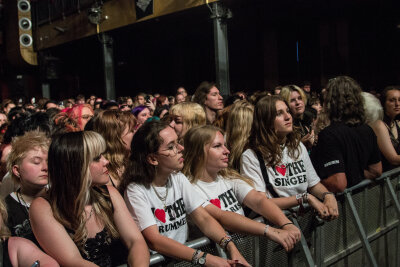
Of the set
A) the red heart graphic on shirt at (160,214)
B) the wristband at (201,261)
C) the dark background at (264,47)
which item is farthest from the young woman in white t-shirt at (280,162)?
the dark background at (264,47)

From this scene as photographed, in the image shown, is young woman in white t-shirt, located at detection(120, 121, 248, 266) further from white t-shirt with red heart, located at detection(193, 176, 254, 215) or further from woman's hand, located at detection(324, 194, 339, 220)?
woman's hand, located at detection(324, 194, 339, 220)

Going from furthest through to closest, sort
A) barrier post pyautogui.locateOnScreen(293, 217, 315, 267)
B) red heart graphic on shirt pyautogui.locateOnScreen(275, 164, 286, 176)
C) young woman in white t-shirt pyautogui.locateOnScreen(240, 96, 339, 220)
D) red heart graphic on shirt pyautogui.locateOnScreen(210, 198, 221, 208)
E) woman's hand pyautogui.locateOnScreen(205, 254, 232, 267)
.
A: red heart graphic on shirt pyautogui.locateOnScreen(275, 164, 286, 176) < young woman in white t-shirt pyautogui.locateOnScreen(240, 96, 339, 220) < red heart graphic on shirt pyautogui.locateOnScreen(210, 198, 221, 208) < barrier post pyautogui.locateOnScreen(293, 217, 315, 267) < woman's hand pyautogui.locateOnScreen(205, 254, 232, 267)

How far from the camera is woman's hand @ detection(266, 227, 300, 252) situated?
108 inches

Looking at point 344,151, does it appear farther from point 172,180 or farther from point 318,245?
point 172,180

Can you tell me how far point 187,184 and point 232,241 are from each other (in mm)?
551

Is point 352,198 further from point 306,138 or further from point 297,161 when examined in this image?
point 306,138

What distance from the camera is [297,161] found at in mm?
3600

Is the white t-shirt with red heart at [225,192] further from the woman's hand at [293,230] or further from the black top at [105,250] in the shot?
the black top at [105,250]

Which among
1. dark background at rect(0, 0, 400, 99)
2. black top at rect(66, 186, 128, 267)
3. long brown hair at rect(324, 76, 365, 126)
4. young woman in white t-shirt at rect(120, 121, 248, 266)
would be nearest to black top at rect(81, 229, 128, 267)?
black top at rect(66, 186, 128, 267)

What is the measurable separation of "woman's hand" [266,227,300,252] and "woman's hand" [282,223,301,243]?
30 mm

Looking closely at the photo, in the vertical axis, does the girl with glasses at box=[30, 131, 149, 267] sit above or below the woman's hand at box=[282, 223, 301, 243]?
above

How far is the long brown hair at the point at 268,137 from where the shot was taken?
3.51 meters

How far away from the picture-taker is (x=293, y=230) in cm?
285

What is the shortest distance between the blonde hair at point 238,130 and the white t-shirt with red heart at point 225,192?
460mm
